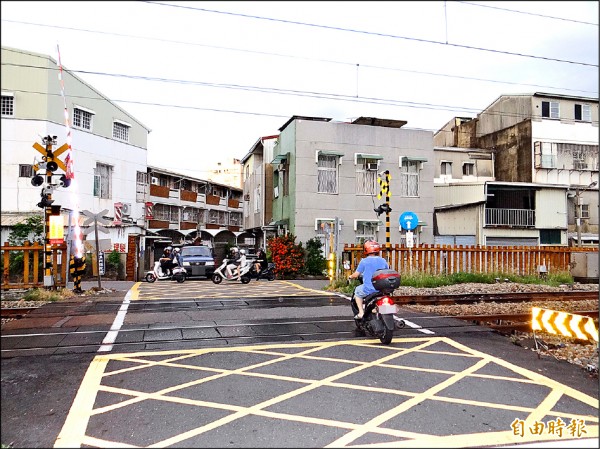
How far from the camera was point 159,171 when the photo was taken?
111 ft

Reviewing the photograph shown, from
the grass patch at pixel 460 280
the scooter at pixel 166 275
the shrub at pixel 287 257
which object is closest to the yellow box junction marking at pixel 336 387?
the grass patch at pixel 460 280

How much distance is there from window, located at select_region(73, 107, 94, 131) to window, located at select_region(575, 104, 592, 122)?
31.1m

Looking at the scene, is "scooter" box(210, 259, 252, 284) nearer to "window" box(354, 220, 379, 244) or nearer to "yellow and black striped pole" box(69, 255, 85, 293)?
"yellow and black striped pole" box(69, 255, 85, 293)

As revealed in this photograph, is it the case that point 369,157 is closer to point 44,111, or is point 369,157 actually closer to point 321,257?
point 321,257

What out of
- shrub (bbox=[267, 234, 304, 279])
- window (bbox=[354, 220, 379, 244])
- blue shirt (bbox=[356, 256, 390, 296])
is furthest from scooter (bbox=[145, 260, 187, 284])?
blue shirt (bbox=[356, 256, 390, 296])

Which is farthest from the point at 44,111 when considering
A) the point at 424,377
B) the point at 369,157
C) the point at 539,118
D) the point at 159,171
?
the point at 539,118

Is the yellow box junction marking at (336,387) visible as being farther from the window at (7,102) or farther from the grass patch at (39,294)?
the window at (7,102)

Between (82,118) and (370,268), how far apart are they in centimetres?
2205

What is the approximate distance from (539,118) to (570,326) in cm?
2786

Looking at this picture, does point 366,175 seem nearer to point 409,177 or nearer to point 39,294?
point 409,177

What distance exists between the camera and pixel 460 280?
15.8 m

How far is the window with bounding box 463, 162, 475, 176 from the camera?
2962 cm

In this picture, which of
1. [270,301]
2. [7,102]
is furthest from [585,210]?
[7,102]

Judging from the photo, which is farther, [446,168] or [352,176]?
→ [446,168]
